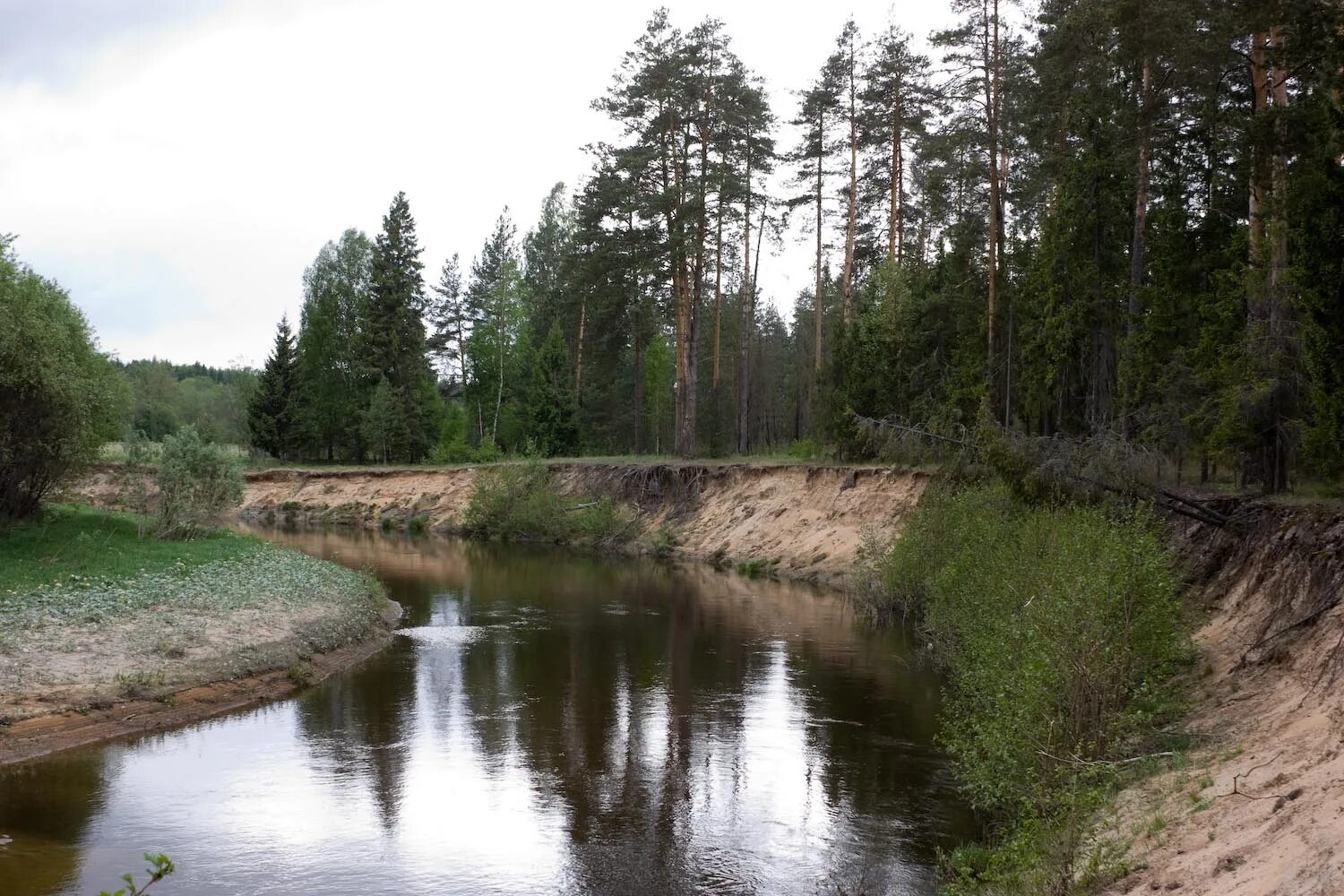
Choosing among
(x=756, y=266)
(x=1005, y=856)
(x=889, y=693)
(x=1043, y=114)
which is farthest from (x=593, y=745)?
(x=756, y=266)

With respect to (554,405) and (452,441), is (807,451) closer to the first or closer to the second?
(554,405)

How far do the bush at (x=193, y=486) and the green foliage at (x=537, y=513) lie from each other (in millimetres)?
16741

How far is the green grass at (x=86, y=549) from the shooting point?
20391mm

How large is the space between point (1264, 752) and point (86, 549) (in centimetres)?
2271

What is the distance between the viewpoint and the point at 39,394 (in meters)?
23.5

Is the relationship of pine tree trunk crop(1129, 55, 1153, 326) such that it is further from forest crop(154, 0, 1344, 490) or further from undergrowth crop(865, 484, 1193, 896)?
undergrowth crop(865, 484, 1193, 896)

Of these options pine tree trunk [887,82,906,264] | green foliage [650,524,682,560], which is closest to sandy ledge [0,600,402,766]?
green foliage [650,524,682,560]

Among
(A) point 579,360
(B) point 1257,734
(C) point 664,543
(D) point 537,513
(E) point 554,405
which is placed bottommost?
(C) point 664,543

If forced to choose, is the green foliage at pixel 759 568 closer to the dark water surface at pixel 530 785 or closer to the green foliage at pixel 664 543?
the green foliage at pixel 664 543

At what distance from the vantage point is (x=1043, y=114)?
30.4m

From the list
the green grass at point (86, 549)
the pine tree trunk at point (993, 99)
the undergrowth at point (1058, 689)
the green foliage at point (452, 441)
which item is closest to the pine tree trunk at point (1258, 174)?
the undergrowth at point (1058, 689)

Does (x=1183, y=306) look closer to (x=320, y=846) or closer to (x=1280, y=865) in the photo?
(x=1280, y=865)

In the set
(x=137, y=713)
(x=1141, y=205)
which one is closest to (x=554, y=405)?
(x=1141, y=205)

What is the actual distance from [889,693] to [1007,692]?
712 cm
